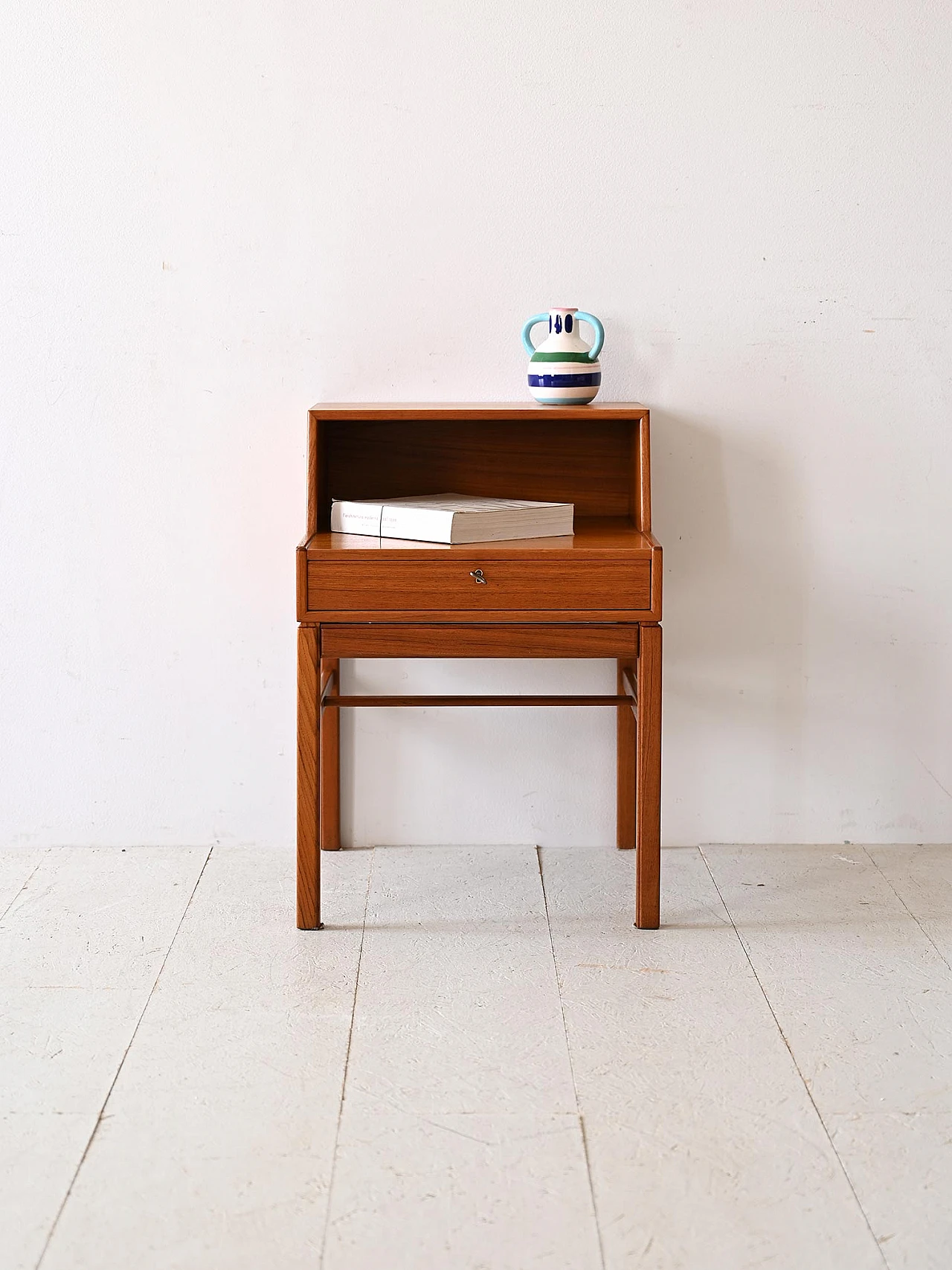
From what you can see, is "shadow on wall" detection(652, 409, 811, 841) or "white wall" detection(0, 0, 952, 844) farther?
"shadow on wall" detection(652, 409, 811, 841)

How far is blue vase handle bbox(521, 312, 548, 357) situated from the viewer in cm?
227

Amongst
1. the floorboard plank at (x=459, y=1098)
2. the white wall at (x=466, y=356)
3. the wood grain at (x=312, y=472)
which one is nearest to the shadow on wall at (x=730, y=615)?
the white wall at (x=466, y=356)

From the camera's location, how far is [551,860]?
250cm

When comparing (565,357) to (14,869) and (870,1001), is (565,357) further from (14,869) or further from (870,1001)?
(14,869)

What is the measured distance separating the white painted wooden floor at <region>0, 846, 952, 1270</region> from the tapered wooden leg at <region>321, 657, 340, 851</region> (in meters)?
0.09

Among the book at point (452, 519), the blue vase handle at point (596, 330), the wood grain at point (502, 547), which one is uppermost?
the blue vase handle at point (596, 330)

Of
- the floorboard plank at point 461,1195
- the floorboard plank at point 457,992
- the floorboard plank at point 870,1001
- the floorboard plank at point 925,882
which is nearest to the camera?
the floorboard plank at point 461,1195

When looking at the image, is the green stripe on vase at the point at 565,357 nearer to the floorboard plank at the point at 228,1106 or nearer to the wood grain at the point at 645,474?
the wood grain at the point at 645,474

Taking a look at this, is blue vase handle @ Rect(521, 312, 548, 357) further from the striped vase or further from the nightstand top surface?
the nightstand top surface

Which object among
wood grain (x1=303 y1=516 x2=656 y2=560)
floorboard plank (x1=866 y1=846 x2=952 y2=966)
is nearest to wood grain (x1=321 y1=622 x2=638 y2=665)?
wood grain (x1=303 y1=516 x2=656 y2=560)

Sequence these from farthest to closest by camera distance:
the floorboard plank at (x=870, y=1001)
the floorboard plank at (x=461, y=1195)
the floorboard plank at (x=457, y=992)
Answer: the floorboard plank at (x=457, y=992)
the floorboard plank at (x=870, y=1001)
the floorboard plank at (x=461, y=1195)

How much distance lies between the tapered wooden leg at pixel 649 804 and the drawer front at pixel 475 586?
0.48 feet

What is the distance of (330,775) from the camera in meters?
2.54

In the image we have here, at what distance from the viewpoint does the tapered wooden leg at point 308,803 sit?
6.97 feet
